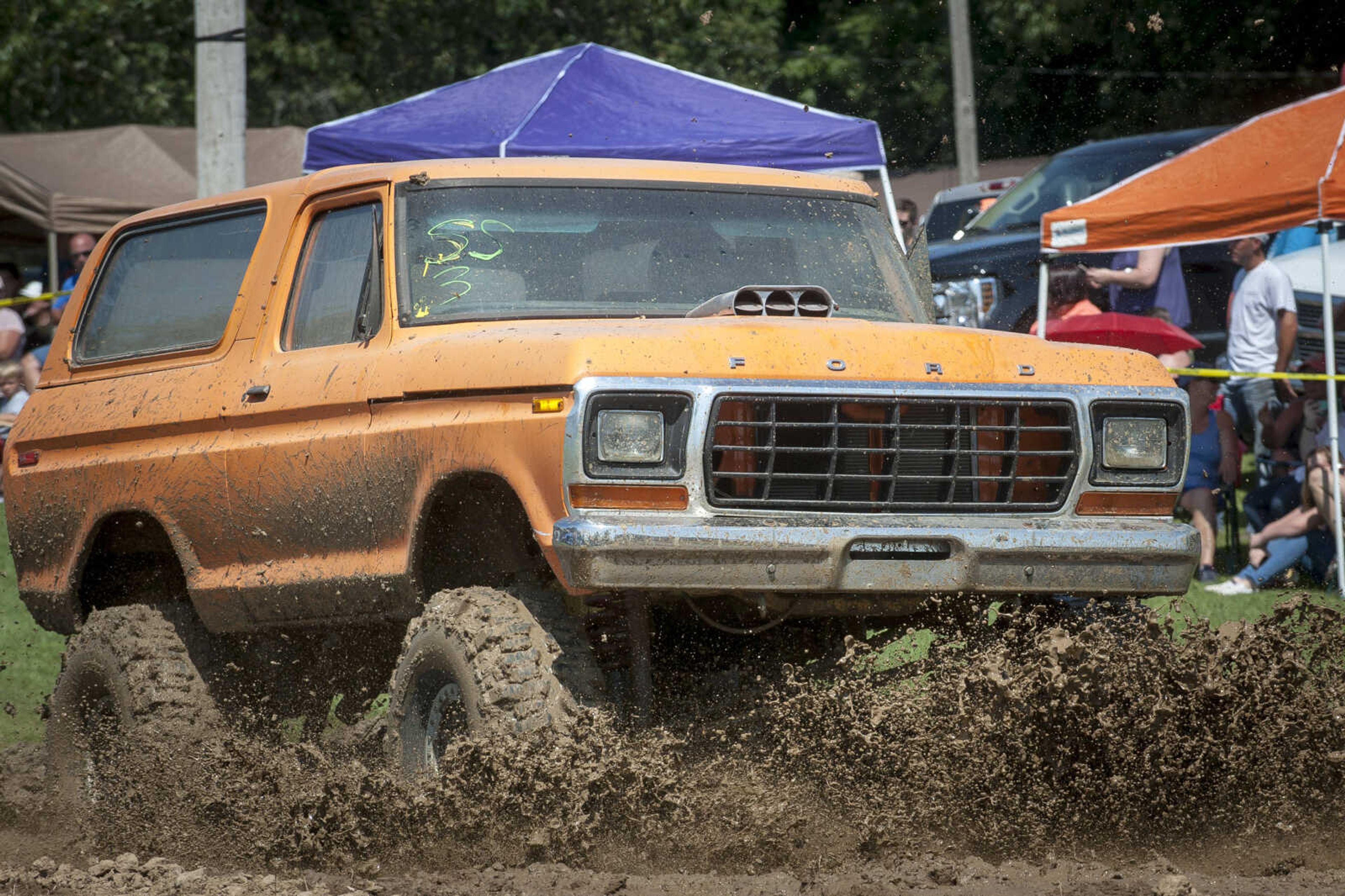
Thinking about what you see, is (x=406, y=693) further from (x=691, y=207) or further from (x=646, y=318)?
(x=691, y=207)

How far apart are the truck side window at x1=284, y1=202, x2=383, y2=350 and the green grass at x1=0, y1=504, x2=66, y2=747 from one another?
230cm

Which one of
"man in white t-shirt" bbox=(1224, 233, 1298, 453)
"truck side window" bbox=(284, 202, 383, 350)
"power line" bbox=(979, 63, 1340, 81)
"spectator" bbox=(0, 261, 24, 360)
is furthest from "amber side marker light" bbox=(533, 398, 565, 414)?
"power line" bbox=(979, 63, 1340, 81)

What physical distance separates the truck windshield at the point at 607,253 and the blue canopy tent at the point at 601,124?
5.19m

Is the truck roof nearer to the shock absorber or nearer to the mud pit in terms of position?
the shock absorber

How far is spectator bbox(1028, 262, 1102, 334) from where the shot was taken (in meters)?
11.7

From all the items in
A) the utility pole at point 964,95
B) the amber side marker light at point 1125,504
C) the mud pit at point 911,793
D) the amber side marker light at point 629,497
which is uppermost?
the utility pole at point 964,95

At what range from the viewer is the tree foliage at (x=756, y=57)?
2698 cm

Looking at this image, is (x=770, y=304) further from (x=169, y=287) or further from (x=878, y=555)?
(x=169, y=287)

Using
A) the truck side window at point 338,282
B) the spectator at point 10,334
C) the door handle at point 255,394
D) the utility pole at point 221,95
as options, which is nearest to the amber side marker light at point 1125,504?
the truck side window at point 338,282

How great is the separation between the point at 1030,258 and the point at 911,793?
898 cm

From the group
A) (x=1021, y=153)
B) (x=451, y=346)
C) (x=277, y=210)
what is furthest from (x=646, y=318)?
(x=1021, y=153)

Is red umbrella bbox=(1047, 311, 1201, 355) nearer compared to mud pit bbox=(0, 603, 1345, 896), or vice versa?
mud pit bbox=(0, 603, 1345, 896)

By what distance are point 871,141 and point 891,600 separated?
7.69 meters

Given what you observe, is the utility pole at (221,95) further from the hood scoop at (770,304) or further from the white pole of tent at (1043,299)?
the hood scoop at (770,304)
